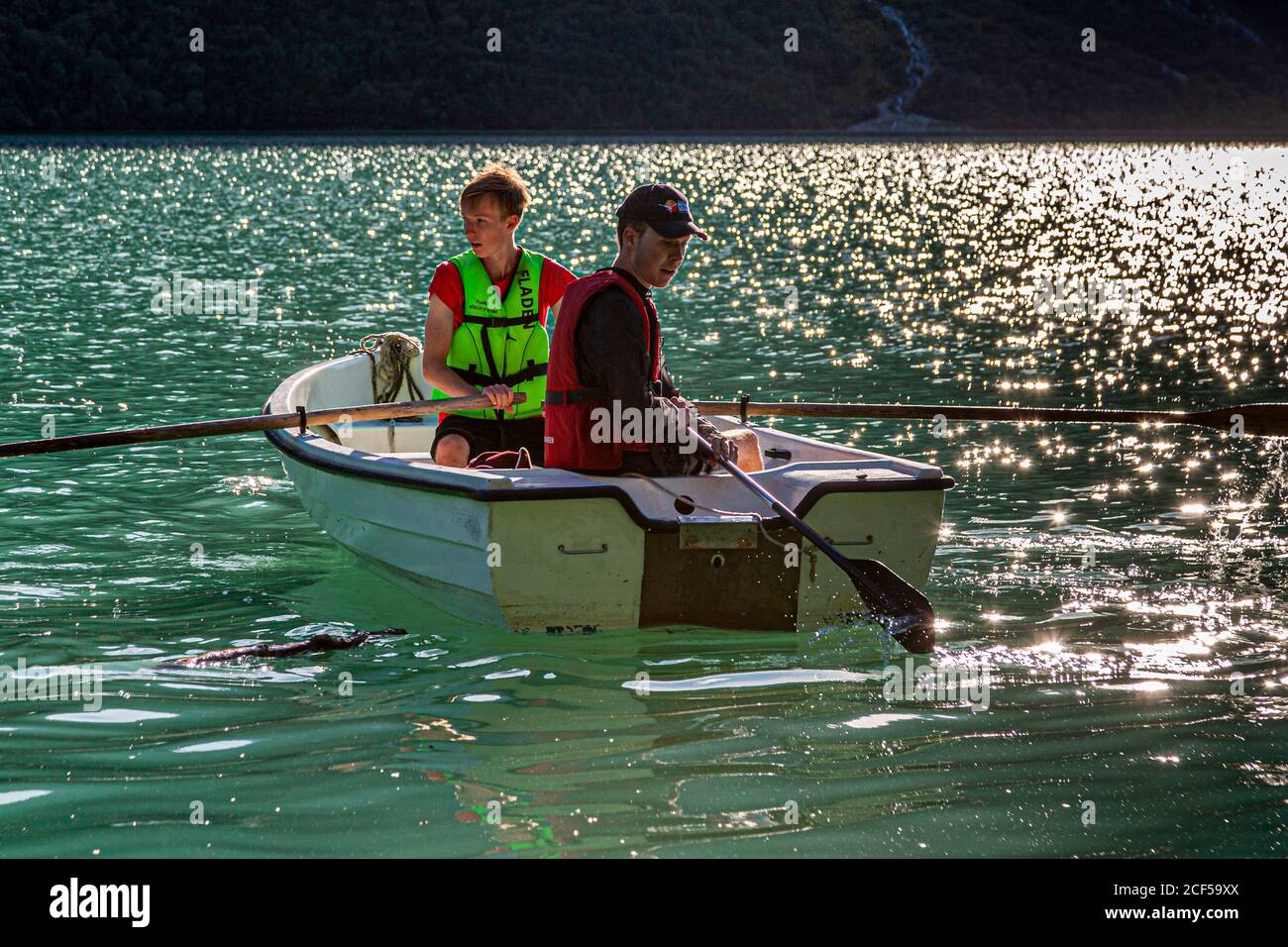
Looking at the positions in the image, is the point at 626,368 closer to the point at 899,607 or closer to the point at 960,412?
the point at 899,607

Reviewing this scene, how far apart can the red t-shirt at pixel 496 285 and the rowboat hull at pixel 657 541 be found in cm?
144

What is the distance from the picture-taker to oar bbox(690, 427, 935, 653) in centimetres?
650

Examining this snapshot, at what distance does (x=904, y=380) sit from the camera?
16484mm

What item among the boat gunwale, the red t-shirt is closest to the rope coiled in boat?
the red t-shirt

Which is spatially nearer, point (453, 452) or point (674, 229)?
point (674, 229)

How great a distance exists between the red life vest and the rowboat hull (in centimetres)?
19

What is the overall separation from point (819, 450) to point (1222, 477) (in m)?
4.21

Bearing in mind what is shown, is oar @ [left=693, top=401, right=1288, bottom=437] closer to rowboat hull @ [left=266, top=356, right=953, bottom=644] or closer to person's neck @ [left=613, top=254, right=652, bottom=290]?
rowboat hull @ [left=266, top=356, right=953, bottom=644]

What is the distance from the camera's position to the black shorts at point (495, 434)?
333 inches

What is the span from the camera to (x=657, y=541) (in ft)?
22.2

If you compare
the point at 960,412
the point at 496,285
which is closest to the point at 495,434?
the point at 496,285

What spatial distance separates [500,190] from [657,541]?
2386 millimetres
